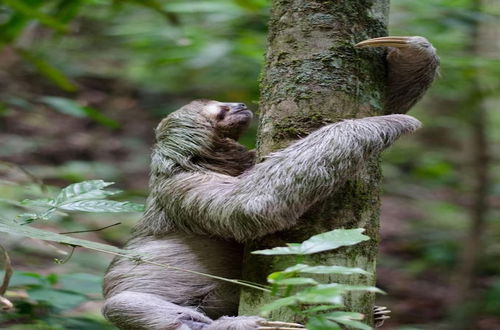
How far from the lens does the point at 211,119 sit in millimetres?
5062

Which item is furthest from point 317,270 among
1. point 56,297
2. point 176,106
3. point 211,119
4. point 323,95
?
point 176,106

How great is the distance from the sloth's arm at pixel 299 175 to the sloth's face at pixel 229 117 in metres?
1.13

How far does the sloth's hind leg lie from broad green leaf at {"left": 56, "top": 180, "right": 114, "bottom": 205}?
0.85m

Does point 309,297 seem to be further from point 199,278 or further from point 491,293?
point 491,293

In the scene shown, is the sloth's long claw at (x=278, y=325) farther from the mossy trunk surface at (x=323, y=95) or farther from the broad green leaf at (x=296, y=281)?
the broad green leaf at (x=296, y=281)

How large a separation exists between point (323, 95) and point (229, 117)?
148 cm

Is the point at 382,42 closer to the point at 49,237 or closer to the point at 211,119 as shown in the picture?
the point at 211,119

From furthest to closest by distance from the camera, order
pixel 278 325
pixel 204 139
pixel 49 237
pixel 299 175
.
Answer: pixel 204 139 → pixel 299 175 → pixel 278 325 → pixel 49 237

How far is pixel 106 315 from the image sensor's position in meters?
4.34

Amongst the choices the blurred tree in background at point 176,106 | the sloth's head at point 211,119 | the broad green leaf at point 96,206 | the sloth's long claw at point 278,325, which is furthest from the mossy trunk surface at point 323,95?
the blurred tree in background at point 176,106

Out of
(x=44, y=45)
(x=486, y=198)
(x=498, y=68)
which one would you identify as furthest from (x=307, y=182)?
(x=44, y=45)

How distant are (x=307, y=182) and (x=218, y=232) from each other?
81cm

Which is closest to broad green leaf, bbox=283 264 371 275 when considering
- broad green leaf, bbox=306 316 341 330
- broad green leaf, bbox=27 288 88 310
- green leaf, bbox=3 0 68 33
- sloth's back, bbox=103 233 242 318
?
broad green leaf, bbox=306 316 341 330

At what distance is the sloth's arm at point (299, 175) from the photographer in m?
3.62
